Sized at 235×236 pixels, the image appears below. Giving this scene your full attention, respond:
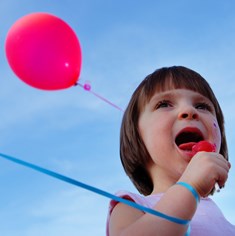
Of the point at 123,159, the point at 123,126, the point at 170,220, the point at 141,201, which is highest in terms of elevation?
the point at 123,126

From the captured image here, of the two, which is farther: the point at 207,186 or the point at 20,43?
the point at 20,43

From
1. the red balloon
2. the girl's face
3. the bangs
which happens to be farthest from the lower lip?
the red balloon

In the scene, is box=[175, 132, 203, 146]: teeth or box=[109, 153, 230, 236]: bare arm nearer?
box=[109, 153, 230, 236]: bare arm

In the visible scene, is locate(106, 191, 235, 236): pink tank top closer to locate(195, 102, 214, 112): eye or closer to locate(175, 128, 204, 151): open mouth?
locate(175, 128, 204, 151): open mouth

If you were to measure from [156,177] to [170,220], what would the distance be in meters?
0.84

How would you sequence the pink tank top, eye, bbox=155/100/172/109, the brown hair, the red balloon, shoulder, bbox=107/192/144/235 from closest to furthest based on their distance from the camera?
shoulder, bbox=107/192/144/235, the pink tank top, the red balloon, eye, bbox=155/100/172/109, the brown hair

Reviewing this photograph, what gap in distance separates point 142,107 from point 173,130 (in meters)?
0.37

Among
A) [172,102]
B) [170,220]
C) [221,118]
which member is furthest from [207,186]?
[221,118]

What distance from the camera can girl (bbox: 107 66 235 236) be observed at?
1.62 meters

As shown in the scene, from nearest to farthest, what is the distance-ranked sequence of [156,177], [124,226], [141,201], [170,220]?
[170,220] → [124,226] → [141,201] → [156,177]

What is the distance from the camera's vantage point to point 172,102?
2352 mm

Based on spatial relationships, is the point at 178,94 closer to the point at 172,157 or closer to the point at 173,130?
the point at 173,130

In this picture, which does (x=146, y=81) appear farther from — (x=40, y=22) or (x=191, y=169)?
(x=191, y=169)

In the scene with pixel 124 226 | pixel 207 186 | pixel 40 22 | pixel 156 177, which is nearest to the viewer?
pixel 207 186
